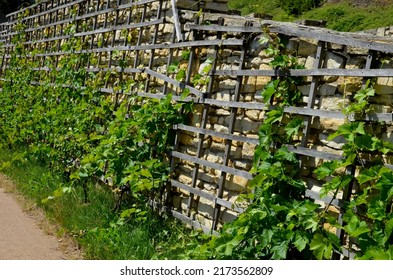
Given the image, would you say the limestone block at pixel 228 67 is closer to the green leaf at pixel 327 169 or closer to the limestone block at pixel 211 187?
the limestone block at pixel 211 187

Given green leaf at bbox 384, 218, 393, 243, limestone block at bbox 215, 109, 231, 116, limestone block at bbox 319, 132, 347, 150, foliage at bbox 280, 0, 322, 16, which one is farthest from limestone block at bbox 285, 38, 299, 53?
foliage at bbox 280, 0, 322, 16

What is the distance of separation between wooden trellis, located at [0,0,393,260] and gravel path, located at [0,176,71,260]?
1.12 metres

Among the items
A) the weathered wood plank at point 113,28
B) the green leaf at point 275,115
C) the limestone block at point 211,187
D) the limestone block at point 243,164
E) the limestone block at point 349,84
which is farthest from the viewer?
the weathered wood plank at point 113,28

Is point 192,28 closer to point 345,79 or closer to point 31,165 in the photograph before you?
point 345,79

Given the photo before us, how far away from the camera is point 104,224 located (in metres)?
5.13

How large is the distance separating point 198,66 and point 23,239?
2191 millimetres

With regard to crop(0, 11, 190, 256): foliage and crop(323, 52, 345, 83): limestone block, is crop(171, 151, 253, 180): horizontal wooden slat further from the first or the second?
crop(323, 52, 345, 83): limestone block

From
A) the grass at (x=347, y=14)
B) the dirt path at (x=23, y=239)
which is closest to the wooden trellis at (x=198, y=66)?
the dirt path at (x=23, y=239)

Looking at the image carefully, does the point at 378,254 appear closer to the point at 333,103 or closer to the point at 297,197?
the point at 297,197

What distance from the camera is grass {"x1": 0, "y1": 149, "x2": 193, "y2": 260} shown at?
456cm

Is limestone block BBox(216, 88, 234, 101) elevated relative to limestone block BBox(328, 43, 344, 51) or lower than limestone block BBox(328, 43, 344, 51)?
lower

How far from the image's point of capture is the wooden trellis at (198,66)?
3756 mm

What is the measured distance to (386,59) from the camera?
11.0 feet
